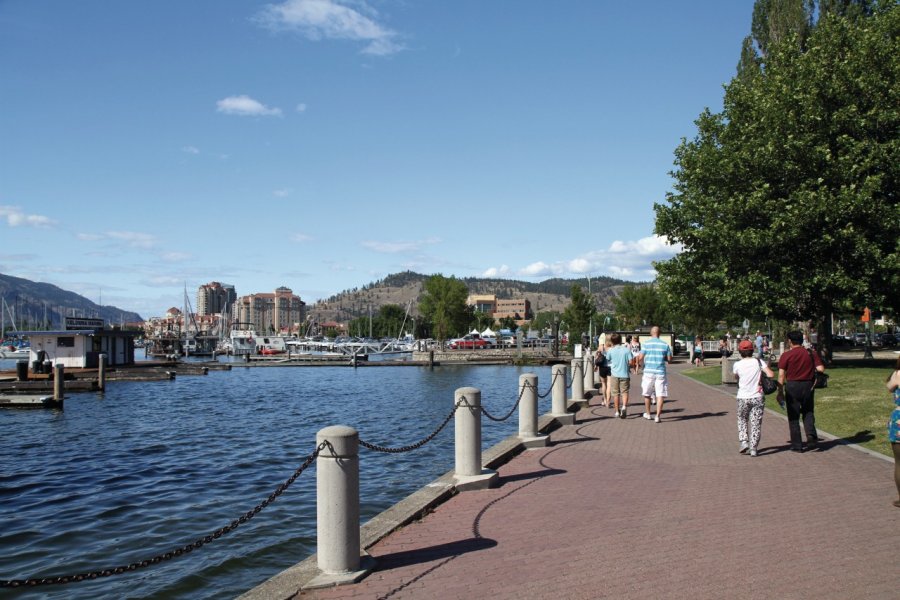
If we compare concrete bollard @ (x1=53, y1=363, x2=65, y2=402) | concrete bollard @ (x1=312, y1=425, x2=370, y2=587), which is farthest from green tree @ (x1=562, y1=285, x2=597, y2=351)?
concrete bollard @ (x1=312, y1=425, x2=370, y2=587)

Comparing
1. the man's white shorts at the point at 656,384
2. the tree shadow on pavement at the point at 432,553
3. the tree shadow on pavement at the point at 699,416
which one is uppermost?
the man's white shorts at the point at 656,384

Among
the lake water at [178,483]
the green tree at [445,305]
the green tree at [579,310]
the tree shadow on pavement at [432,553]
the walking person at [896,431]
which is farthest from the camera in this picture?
the green tree at [445,305]

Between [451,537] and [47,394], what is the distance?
35.3 m

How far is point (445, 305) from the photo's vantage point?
114 metres

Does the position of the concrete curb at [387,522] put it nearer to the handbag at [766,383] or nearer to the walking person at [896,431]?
the handbag at [766,383]

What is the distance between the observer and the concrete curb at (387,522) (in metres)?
6.09

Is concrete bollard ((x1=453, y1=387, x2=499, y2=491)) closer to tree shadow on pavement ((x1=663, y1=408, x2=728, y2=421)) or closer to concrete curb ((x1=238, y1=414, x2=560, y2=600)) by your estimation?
concrete curb ((x1=238, y1=414, x2=560, y2=600))

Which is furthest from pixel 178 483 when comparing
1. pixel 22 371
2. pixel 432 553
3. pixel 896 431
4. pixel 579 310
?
pixel 579 310

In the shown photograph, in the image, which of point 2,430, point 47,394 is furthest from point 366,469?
point 47,394

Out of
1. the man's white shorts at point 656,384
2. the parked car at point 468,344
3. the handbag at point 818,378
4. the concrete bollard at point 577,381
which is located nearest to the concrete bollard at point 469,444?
the handbag at point 818,378

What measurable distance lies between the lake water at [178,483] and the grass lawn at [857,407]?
25.5 ft

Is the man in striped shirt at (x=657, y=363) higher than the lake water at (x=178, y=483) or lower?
higher

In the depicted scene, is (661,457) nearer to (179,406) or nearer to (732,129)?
(732,129)

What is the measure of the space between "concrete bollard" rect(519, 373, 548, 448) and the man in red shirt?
415 cm
